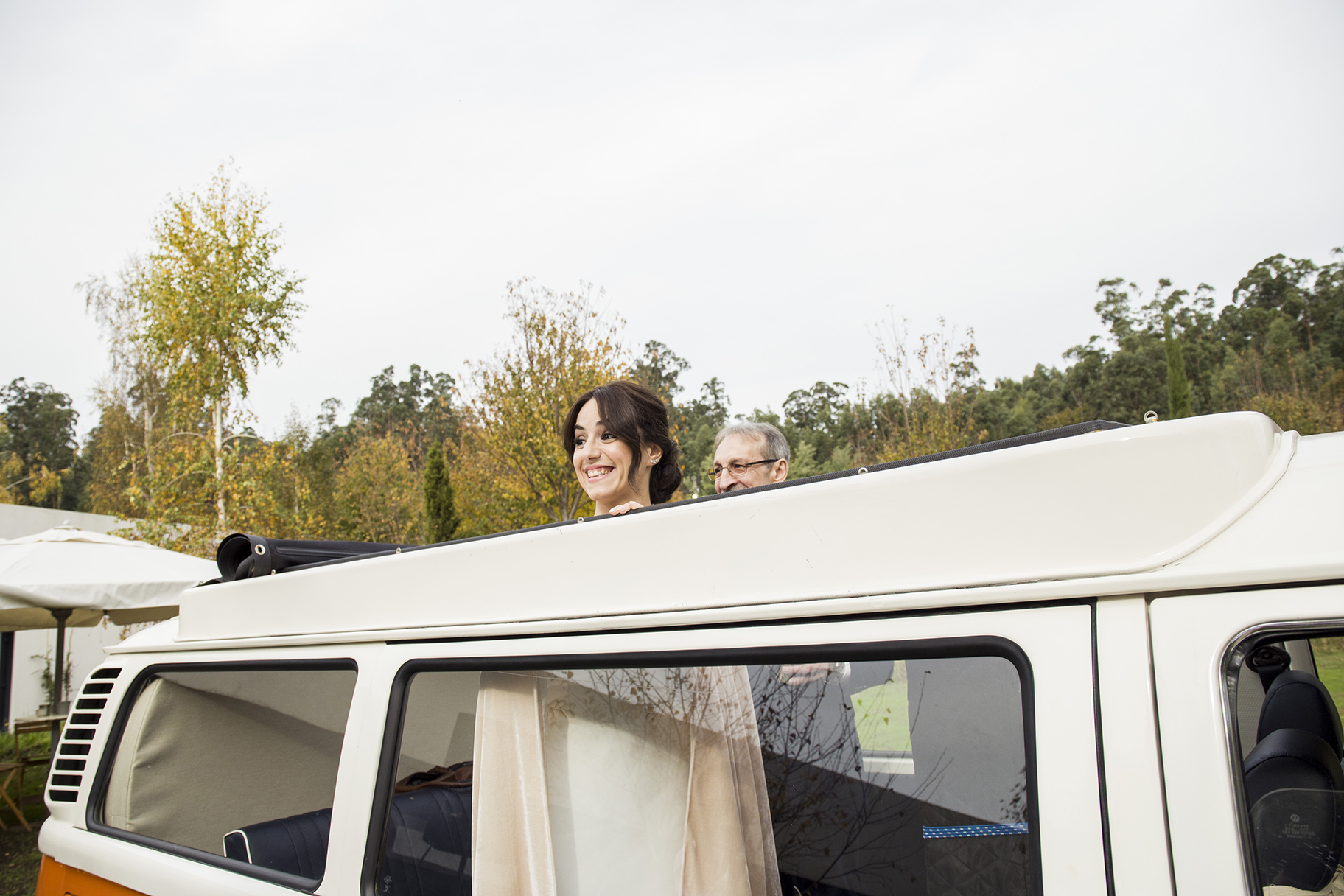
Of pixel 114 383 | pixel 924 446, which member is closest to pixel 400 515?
pixel 114 383

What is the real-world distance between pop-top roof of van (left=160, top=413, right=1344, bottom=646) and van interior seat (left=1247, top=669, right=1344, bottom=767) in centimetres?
41

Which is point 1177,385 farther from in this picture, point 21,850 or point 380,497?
point 380,497

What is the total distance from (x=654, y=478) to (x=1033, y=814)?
7.33 feet

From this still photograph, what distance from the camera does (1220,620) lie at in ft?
2.97

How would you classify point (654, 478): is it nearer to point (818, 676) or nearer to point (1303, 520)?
point (818, 676)

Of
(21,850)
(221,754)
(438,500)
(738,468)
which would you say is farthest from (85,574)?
(438,500)

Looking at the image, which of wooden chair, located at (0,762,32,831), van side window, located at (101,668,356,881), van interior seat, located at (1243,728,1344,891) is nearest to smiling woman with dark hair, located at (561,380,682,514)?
van side window, located at (101,668,356,881)

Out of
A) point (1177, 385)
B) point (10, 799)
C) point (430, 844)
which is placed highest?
point (1177, 385)

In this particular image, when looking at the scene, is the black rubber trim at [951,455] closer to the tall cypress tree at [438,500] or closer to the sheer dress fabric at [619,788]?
the sheer dress fabric at [619,788]

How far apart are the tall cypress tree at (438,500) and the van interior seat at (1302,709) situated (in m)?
18.0

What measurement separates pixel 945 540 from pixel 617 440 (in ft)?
6.01

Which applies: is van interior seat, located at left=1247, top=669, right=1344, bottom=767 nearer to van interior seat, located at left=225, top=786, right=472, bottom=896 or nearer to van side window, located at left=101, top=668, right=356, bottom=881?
van interior seat, located at left=225, top=786, right=472, bottom=896

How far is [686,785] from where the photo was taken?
1.51m

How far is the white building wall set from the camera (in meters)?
14.5
